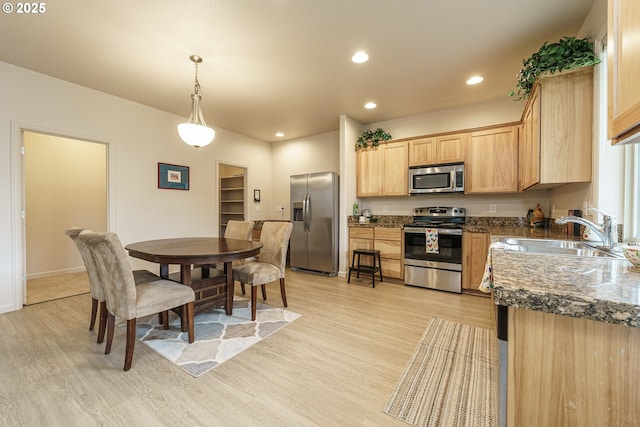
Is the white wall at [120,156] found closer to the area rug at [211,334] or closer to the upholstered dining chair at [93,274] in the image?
the upholstered dining chair at [93,274]

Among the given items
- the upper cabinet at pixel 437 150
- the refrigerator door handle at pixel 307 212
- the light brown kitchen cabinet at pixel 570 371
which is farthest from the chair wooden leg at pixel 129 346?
the upper cabinet at pixel 437 150

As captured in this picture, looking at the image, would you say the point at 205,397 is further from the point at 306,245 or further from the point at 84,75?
the point at 84,75

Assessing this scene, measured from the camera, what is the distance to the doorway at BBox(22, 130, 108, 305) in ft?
13.4

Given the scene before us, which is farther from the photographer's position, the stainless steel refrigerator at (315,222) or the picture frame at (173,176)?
the stainless steel refrigerator at (315,222)

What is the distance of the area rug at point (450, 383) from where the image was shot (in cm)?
143

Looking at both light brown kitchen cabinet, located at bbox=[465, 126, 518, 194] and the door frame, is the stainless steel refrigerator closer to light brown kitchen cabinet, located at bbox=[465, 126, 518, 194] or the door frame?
light brown kitchen cabinet, located at bbox=[465, 126, 518, 194]

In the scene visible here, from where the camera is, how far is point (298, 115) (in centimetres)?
429

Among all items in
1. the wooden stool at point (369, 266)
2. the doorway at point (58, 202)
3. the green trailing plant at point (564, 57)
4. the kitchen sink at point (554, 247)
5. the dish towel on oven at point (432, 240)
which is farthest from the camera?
the doorway at point (58, 202)

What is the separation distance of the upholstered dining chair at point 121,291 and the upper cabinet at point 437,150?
3.58 m

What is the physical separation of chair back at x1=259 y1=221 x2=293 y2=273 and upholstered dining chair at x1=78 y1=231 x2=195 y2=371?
3.91 ft

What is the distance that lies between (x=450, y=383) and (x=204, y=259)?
200cm

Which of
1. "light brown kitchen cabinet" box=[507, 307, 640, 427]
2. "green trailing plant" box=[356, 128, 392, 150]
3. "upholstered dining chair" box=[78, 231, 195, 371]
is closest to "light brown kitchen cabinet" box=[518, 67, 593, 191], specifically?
"light brown kitchen cabinet" box=[507, 307, 640, 427]

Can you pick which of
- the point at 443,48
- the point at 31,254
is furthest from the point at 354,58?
the point at 31,254

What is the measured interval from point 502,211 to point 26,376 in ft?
16.5
